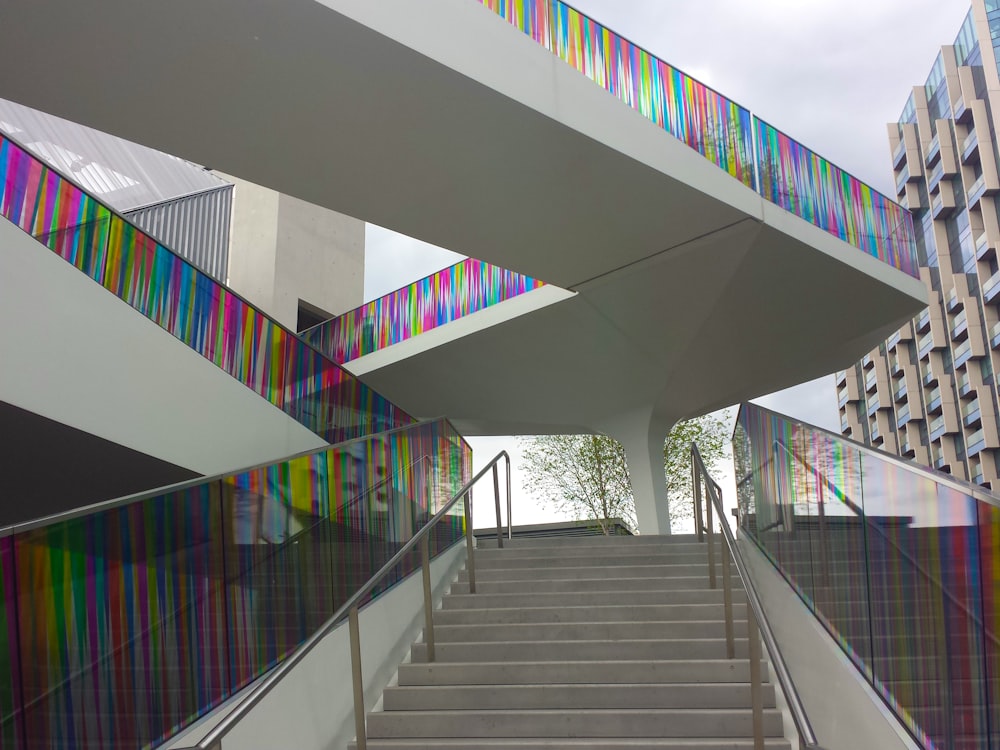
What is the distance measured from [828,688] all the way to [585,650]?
6.32 feet

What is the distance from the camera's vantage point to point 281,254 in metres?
18.4

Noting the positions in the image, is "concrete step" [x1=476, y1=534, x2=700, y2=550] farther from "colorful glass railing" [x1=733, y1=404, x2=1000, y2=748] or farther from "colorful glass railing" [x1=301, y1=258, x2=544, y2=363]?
"colorful glass railing" [x1=301, y1=258, x2=544, y2=363]

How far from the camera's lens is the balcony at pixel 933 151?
163 feet

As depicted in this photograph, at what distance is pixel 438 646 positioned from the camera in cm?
617

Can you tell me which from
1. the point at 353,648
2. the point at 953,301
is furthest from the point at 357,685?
the point at 953,301

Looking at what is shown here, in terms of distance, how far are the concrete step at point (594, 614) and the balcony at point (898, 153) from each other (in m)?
56.4

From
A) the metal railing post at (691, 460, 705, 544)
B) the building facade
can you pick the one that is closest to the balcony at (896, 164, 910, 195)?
the building facade

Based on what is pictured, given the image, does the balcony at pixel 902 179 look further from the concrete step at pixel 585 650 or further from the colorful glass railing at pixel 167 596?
the colorful glass railing at pixel 167 596

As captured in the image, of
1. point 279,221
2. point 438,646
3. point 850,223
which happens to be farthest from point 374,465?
point 279,221

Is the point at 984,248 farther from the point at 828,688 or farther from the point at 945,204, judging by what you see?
the point at 828,688

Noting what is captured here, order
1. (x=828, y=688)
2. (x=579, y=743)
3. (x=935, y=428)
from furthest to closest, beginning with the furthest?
(x=935, y=428) < (x=579, y=743) < (x=828, y=688)

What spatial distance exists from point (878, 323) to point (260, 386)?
9.27 metres

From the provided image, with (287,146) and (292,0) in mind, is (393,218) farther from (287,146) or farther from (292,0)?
(292,0)

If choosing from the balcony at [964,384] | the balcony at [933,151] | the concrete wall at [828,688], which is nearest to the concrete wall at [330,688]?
the concrete wall at [828,688]
